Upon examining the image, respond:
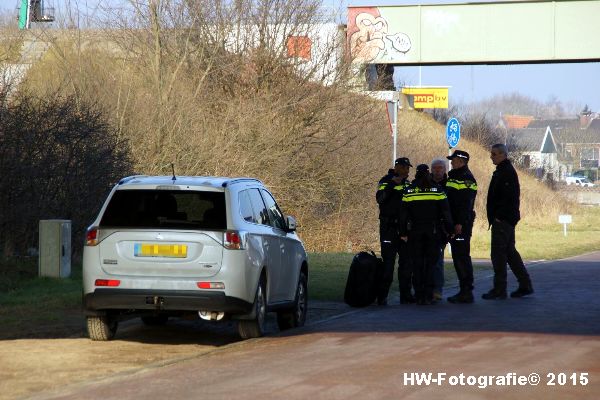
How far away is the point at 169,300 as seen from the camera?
1200 centimetres

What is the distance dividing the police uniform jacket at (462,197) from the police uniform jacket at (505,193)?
0.38 meters

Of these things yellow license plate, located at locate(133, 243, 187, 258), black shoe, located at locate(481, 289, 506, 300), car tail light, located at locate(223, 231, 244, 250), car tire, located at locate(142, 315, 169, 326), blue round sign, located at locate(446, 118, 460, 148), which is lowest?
black shoe, located at locate(481, 289, 506, 300)

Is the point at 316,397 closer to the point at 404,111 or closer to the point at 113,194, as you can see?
the point at 113,194

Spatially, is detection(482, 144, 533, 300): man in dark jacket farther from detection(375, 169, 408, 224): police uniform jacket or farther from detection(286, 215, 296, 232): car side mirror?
detection(286, 215, 296, 232): car side mirror

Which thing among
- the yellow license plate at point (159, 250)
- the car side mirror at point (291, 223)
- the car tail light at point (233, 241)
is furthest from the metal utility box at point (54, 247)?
the car tail light at point (233, 241)

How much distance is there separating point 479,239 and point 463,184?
19.5m

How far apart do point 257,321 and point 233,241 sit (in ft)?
3.44

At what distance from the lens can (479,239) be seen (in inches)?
1442

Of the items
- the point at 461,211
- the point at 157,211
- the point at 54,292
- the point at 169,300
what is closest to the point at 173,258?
the point at 169,300

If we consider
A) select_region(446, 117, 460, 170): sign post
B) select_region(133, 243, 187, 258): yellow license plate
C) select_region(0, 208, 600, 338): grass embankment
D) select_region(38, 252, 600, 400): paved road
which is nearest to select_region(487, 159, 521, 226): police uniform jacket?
select_region(38, 252, 600, 400): paved road

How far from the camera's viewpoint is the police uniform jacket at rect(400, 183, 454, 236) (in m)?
16.7

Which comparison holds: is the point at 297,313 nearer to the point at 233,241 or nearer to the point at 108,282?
the point at 233,241

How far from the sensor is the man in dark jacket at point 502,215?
17.6 meters

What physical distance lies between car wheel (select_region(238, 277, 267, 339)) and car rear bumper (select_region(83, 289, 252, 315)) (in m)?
0.54
